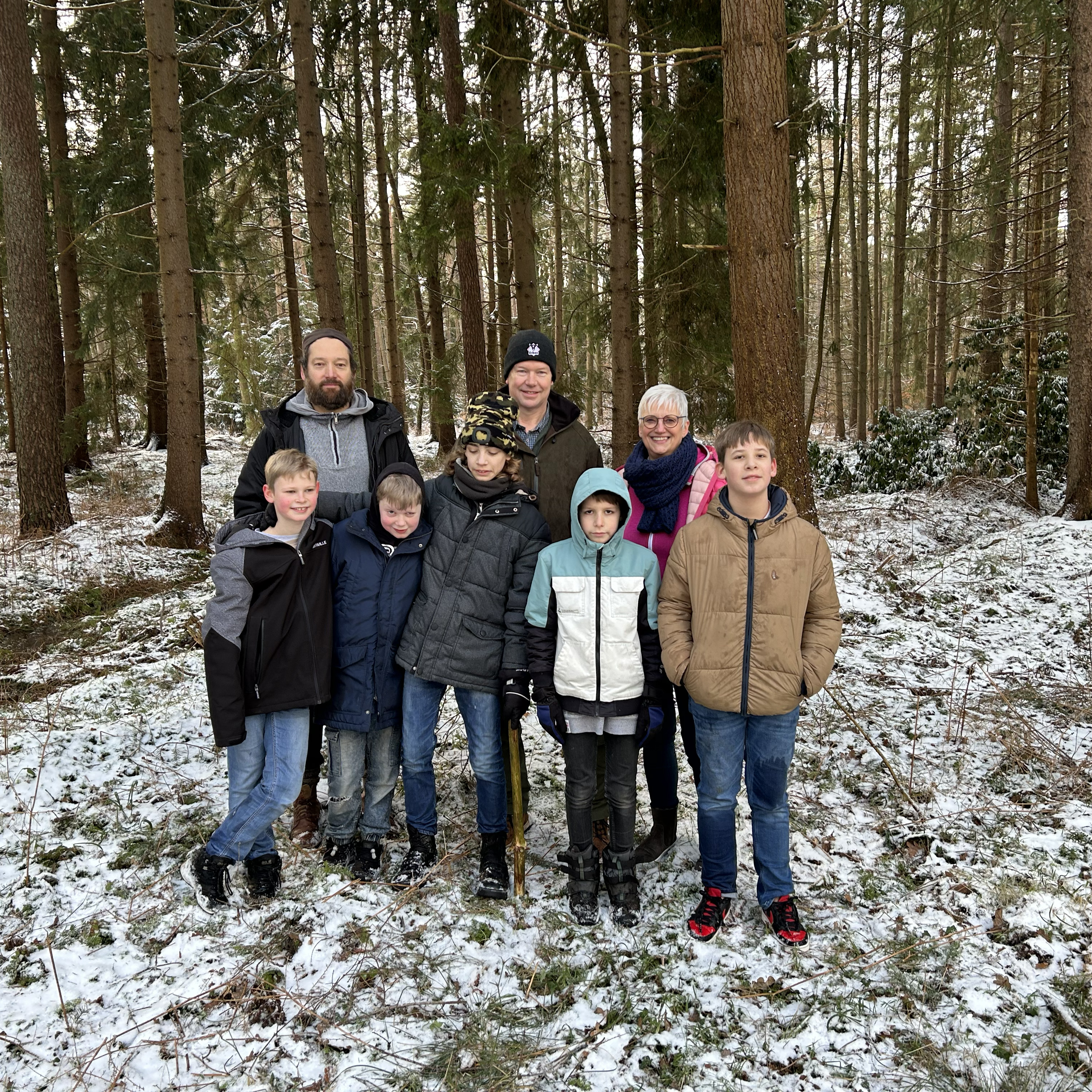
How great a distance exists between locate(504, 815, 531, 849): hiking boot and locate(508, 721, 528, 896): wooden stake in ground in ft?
0.07

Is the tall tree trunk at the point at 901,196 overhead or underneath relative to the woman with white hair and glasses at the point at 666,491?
overhead

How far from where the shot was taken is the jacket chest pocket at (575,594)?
10.3 feet

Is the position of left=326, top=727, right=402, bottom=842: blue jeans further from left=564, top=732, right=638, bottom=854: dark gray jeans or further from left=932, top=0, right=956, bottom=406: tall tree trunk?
left=932, top=0, right=956, bottom=406: tall tree trunk

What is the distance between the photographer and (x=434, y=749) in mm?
3453

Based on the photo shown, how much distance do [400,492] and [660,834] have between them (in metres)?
2.17

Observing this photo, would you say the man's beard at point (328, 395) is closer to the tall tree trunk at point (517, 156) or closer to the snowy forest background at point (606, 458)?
the snowy forest background at point (606, 458)

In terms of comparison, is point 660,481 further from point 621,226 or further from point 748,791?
point 621,226

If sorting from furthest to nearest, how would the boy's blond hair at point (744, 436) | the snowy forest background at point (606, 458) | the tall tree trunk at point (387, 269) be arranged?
the tall tree trunk at point (387, 269) → the boy's blond hair at point (744, 436) → the snowy forest background at point (606, 458)

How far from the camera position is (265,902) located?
325cm

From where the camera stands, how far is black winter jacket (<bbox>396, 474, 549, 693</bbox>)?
3273 millimetres

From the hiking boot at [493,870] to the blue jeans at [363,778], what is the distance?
52 cm

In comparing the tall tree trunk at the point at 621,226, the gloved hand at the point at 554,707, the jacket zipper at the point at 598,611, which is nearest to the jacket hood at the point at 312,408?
the jacket zipper at the point at 598,611

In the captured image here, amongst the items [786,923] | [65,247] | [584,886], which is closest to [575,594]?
[584,886]

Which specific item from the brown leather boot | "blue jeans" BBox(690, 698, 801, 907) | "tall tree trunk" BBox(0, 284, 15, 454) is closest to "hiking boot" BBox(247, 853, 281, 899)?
the brown leather boot
